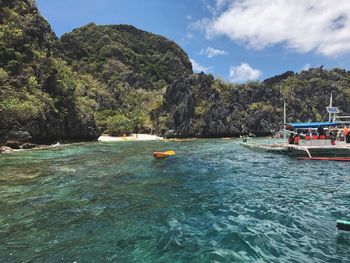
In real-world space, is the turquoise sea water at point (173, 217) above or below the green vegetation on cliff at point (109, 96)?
below

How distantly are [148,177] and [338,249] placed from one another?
1548cm

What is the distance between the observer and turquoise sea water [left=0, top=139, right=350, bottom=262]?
34.2 feet

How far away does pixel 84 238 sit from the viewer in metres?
11.7

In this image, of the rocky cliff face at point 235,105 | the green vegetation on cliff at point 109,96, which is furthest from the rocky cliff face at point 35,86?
the rocky cliff face at point 235,105

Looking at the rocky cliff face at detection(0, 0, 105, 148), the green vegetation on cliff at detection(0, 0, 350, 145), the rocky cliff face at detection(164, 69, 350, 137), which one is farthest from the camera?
the rocky cliff face at detection(164, 69, 350, 137)

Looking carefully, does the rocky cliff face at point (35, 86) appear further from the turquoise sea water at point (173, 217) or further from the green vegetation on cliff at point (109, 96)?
the turquoise sea water at point (173, 217)

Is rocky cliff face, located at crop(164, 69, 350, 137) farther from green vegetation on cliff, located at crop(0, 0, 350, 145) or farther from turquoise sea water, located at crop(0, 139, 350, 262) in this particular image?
turquoise sea water, located at crop(0, 139, 350, 262)

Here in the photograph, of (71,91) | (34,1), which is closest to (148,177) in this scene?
(71,91)

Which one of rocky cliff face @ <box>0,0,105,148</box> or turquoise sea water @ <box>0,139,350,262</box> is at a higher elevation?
rocky cliff face @ <box>0,0,105,148</box>

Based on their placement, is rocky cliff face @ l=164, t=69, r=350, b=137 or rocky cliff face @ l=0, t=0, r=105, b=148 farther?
rocky cliff face @ l=164, t=69, r=350, b=137

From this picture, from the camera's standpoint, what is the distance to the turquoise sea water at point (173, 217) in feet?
34.2

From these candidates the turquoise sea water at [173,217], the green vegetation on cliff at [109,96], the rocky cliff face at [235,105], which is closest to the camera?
the turquoise sea water at [173,217]

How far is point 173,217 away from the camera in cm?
1418

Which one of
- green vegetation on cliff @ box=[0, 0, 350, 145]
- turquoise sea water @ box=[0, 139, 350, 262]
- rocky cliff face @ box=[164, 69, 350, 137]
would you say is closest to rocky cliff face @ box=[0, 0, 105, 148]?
green vegetation on cliff @ box=[0, 0, 350, 145]
